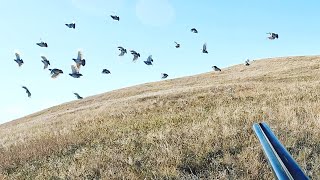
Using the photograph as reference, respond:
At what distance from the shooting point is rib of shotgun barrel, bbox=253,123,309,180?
1.37 metres

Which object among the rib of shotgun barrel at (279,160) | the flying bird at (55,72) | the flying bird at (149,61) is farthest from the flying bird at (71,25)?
the rib of shotgun barrel at (279,160)

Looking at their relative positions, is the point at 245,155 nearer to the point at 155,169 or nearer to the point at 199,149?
the point at 199,149

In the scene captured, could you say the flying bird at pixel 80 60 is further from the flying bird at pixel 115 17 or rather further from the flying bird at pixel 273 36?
the flying bird at pixel 273 36

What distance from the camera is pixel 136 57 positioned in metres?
20.3

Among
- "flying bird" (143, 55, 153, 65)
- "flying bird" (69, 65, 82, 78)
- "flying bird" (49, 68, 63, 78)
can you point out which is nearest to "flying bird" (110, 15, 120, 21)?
"flying bird" (143, 55, 153, 65)

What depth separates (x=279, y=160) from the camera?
1534 mm

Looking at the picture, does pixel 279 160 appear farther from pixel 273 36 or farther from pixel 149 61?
pixel 149 61

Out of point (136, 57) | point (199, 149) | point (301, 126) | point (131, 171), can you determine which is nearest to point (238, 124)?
point (301, 126)

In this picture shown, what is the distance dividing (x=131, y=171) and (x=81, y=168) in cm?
131

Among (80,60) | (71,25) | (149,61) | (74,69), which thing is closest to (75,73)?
(74,69)

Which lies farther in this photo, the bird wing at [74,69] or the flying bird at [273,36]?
the flying bird at [273,36]

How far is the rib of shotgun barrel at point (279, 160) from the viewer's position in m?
1.37

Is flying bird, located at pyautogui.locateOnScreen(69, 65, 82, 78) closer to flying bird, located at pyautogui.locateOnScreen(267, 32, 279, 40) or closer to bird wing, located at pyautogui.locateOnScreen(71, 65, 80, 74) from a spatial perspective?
bird wing, located at pyautogui.locateOnScreen(71, 65, 80, 74)

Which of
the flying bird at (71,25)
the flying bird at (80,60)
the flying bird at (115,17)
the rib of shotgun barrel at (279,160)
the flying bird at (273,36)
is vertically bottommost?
the rib of shotgun barrel at (279,160)
